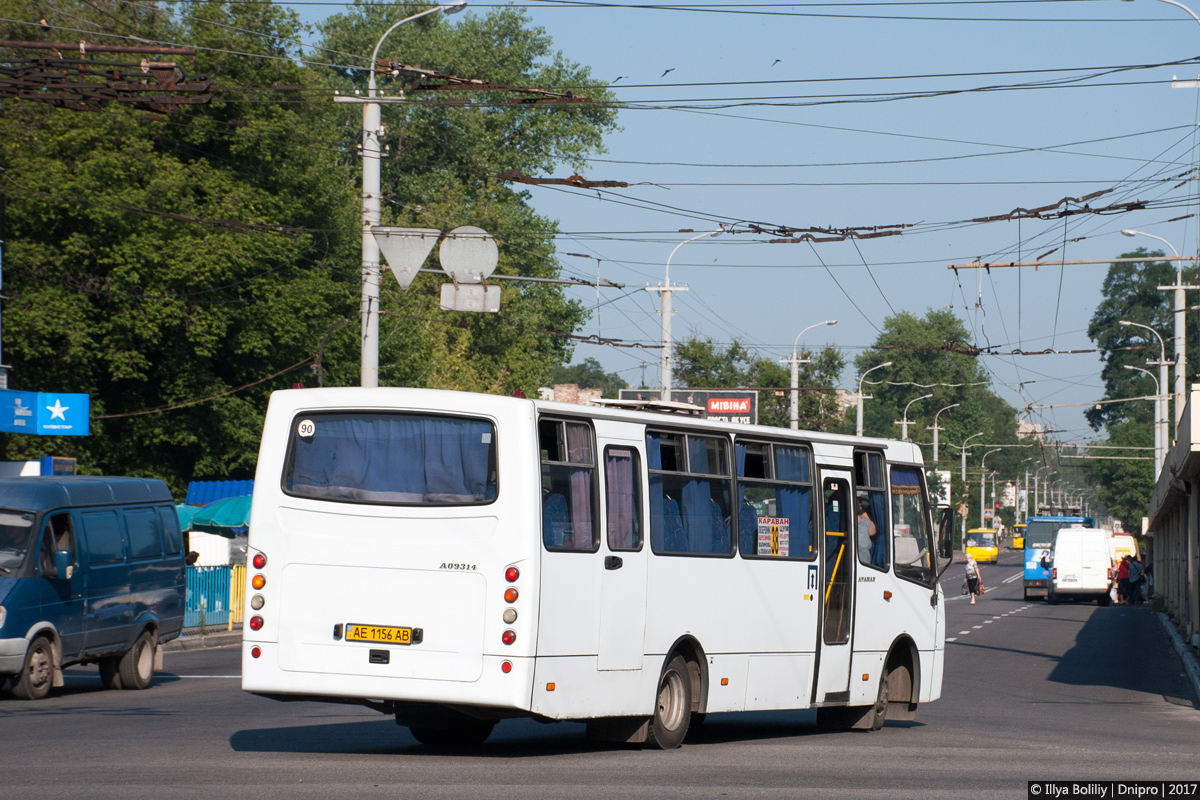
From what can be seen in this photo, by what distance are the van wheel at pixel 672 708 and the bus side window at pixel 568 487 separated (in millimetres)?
→ 1538

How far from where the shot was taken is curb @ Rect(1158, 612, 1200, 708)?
21.8 meters

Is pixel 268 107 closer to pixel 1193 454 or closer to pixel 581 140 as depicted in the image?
pixel 581 140

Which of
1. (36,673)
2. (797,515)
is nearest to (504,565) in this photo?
(797,515)

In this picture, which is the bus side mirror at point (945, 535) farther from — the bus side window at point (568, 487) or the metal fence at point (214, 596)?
Answer: the metal fence at point (214, 596)

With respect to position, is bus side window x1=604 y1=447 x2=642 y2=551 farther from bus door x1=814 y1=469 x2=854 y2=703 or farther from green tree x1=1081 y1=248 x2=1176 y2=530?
green tree x1=1081 y1=248 x2=1176 y2=530

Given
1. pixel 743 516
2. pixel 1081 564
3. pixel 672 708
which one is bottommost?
pixel 1081 564

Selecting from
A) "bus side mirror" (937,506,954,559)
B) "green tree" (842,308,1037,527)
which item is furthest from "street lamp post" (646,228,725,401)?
"green tree" (842,308,1037,527)

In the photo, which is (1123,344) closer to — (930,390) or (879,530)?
(930,390)

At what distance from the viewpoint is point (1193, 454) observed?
65.6 ft

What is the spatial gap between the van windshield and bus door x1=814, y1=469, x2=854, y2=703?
343 inches

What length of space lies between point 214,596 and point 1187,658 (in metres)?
18.2

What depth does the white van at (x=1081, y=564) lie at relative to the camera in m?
57.1

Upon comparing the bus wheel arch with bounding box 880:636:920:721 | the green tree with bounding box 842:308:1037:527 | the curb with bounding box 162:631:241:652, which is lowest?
the curb with bounding box 162:631:241:652

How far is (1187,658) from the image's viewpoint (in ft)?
88.5
